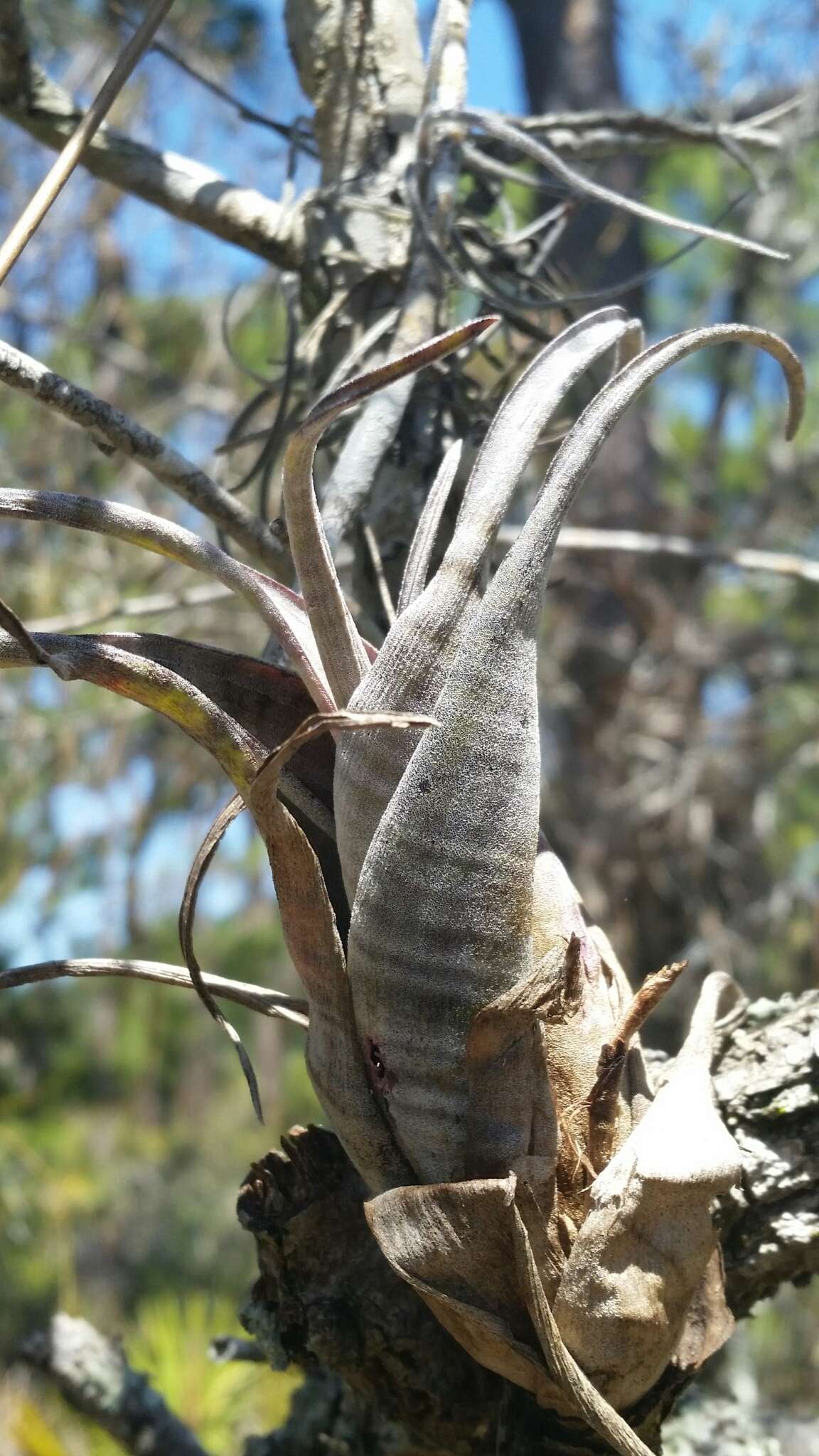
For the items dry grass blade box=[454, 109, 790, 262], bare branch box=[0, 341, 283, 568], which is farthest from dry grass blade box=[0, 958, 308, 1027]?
dry grass blade box=[454, 109, 790, 262]

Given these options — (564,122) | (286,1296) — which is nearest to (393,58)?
(564,122)

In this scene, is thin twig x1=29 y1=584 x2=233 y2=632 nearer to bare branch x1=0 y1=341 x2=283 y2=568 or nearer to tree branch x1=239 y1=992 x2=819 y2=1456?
bare branch x1=0 y1=341 x2=283 y2=568

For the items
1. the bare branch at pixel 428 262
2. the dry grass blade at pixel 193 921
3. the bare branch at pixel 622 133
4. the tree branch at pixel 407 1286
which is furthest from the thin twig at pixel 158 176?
the tree branch at pixel 407 1286

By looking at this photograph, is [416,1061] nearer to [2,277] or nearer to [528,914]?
[528,914]

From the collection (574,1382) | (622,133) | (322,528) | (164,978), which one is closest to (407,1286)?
(574,1382)

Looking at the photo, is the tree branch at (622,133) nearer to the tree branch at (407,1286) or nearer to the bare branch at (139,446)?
the bare branch at (139,446)

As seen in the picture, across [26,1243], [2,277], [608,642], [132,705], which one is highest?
[608,642]
